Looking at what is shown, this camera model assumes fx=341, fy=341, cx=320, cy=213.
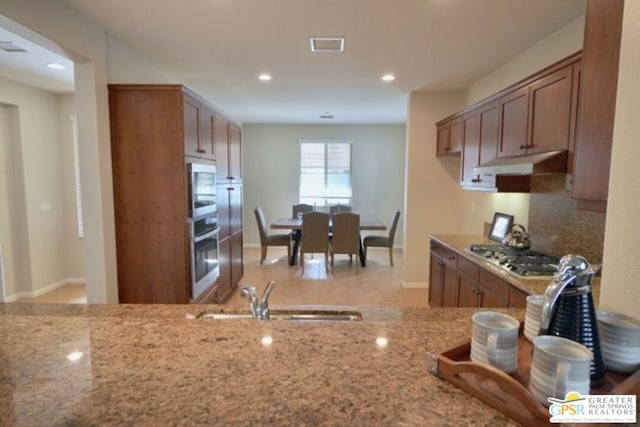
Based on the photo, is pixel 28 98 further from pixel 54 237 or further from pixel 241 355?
pixel 241 355

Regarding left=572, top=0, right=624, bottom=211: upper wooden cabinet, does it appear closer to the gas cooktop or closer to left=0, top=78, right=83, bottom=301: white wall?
the gas cooktop

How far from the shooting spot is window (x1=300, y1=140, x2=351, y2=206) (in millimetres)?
7500

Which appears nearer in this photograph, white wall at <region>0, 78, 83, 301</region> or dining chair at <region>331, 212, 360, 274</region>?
white wall at <region>0, 78, 83, 301</region>

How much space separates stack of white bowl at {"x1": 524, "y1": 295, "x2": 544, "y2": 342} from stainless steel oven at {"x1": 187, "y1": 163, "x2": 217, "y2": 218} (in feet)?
8.44

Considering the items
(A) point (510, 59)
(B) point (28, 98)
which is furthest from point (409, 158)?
(B) point (28, 98)

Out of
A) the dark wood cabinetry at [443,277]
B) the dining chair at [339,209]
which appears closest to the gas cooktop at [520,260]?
the dark wood cabinetry at [443,277]

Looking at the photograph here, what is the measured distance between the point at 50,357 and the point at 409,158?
14.0 feet

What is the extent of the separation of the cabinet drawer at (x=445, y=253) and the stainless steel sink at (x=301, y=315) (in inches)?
75.4

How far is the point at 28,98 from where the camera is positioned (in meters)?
4.05

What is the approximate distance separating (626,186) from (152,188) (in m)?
2.92

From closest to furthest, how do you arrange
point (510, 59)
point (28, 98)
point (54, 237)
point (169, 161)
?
point (169, 161) → point (510, 59) → point (28, 98) → point (54, 237)

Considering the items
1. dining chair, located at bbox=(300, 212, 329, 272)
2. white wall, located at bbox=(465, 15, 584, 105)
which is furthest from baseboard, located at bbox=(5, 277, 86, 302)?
white wall, located at bbox=(465, 15, 584, 105)

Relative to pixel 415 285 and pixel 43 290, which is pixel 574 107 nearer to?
pixel 415 285
